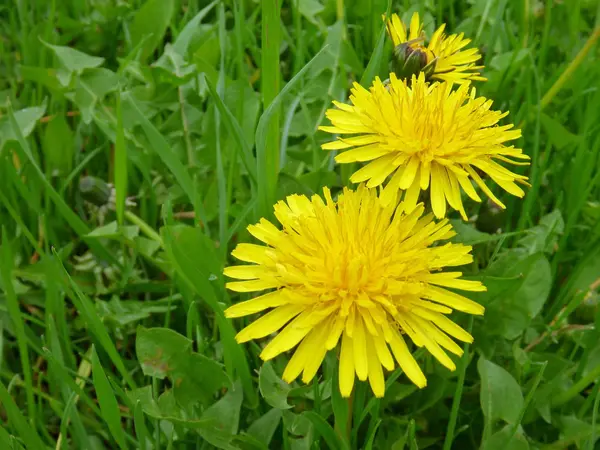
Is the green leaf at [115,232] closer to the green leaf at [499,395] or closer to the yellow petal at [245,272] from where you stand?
the yellow petal at [245,272]

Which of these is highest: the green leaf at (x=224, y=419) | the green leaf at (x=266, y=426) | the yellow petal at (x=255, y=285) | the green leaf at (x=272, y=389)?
the yellow petal at (x=255, y=285)

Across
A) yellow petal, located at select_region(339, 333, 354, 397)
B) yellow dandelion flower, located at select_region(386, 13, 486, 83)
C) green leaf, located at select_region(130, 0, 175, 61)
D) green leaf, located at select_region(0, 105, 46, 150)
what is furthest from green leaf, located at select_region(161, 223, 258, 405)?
green leaf, located at select_region(130, 0, 175, 61)

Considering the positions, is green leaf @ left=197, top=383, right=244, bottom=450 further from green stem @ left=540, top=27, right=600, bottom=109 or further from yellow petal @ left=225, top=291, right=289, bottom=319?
green stem @ left=540, top=27, right=600, bottom=109

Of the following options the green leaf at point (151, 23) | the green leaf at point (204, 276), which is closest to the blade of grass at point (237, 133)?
the green leaf at point (204, 276)

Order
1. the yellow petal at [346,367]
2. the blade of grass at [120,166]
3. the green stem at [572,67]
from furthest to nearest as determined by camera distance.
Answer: the green stem at [572,67], the blade of grass at [120,166], the yellow petal at [346,367]

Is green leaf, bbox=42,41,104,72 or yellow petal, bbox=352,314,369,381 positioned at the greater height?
green leaf, bbox=42,41,104,72

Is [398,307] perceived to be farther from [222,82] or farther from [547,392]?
[222,82]

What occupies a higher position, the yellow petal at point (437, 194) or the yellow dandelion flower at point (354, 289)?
the yellow petal at point (437, 194)
